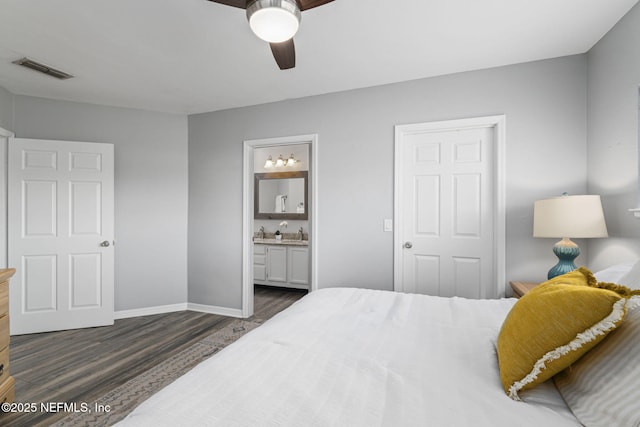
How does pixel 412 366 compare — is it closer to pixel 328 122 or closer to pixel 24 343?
pixel 328 122

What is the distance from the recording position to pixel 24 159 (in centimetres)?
303

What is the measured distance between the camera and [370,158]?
2.94 m

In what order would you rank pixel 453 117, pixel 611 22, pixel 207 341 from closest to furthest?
pixel 611 22
pixel 453 117
pixel 207 341

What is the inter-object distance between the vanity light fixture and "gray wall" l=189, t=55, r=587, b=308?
57.1 inches

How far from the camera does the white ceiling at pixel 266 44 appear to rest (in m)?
1.84

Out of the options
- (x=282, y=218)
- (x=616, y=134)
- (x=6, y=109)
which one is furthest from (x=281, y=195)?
(x=616, y=134)

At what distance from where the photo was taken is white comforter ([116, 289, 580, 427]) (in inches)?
29.0

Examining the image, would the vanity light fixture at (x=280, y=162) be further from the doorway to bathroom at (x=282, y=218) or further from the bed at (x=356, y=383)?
the bed at (x=356, y=383)

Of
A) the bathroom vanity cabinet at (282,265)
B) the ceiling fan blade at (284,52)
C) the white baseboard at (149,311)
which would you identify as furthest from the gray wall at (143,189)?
the ceiling fan blade at (284,52)

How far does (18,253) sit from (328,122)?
350cm

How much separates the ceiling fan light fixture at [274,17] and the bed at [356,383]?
1.39m

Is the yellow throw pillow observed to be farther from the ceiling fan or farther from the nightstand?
the ceiling fan

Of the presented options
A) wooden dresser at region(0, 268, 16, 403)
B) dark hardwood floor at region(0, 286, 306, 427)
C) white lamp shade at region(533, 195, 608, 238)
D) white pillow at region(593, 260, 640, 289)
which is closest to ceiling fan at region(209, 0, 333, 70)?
white pillow at region(593, 260, 640, 289)

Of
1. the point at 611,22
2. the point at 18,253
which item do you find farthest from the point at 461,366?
the point at 18,253
